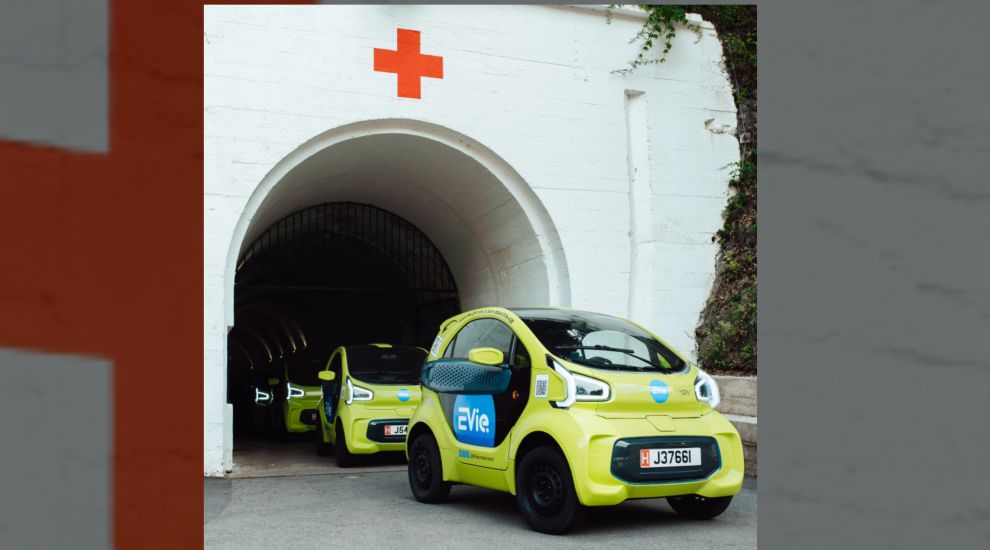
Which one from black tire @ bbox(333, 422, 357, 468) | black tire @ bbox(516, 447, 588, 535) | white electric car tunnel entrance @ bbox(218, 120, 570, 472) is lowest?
black tire @ bbox(333, 422, 357, 468)

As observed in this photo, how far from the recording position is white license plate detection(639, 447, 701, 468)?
6.01 metres

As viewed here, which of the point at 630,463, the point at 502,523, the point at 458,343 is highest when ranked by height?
the point at 458,343

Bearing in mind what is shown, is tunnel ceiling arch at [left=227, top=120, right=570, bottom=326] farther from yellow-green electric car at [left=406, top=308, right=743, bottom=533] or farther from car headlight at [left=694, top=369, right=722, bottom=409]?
car headlight at [left=694, top=369, right=722, bottom=409]

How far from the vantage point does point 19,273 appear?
1089 mm

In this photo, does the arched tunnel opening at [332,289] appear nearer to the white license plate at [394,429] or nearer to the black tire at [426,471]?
the white license plate at [394,429]

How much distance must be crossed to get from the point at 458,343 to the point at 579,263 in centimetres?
463

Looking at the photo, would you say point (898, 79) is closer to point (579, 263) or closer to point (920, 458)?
point (920, 458)

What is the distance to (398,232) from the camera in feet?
52.4

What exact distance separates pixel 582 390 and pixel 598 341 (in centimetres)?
82

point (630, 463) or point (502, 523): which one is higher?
point (630, 463)

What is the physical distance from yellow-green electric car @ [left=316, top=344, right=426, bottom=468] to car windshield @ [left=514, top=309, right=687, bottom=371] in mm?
3729

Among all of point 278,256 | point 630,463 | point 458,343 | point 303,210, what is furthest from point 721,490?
point 278,256

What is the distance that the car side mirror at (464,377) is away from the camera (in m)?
6.81

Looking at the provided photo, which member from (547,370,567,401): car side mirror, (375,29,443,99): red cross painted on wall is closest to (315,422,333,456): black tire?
(375,29,443,99): red cross painted on wall
